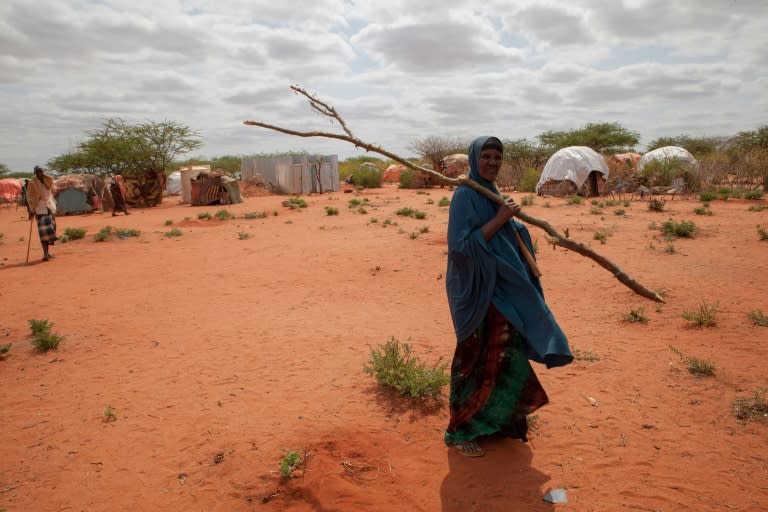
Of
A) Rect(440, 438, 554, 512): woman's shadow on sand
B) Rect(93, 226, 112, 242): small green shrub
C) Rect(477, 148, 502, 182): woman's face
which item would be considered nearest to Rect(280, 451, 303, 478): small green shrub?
Rect(440, 438, 554, 512): woman's shadow on sand

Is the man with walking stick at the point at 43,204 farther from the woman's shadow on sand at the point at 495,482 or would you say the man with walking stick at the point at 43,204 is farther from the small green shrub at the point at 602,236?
the small green shrub at the point at 602,236

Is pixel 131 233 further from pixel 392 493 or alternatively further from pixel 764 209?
pixel 764 209

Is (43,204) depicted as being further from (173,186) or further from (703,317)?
(173,186)

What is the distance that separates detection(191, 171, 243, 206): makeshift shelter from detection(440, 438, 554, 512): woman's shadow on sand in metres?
19.6

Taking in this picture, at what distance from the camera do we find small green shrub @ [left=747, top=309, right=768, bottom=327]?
4703 millimetres

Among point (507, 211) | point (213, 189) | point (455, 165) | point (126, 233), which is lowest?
point (126, 233)

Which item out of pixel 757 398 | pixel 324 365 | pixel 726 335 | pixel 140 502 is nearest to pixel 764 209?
Answer: pixel 726 335

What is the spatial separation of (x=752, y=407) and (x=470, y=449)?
80.4 inches

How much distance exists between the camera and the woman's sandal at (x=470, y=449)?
2.81 meters

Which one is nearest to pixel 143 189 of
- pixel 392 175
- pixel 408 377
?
pixel 392 175

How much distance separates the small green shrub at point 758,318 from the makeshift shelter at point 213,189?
63.4 ft

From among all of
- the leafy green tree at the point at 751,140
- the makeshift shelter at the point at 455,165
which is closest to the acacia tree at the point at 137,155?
the makeshift shelter at the point at 455,165

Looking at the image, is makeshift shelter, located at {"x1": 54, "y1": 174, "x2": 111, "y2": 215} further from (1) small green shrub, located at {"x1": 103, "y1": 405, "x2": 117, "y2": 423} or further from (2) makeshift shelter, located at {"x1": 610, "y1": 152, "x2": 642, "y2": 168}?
(2) makeshift shelter, located at {"x1": 610, "y1": 152, "x2": 642, "y2": 168}

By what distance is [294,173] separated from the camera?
26.3 m
